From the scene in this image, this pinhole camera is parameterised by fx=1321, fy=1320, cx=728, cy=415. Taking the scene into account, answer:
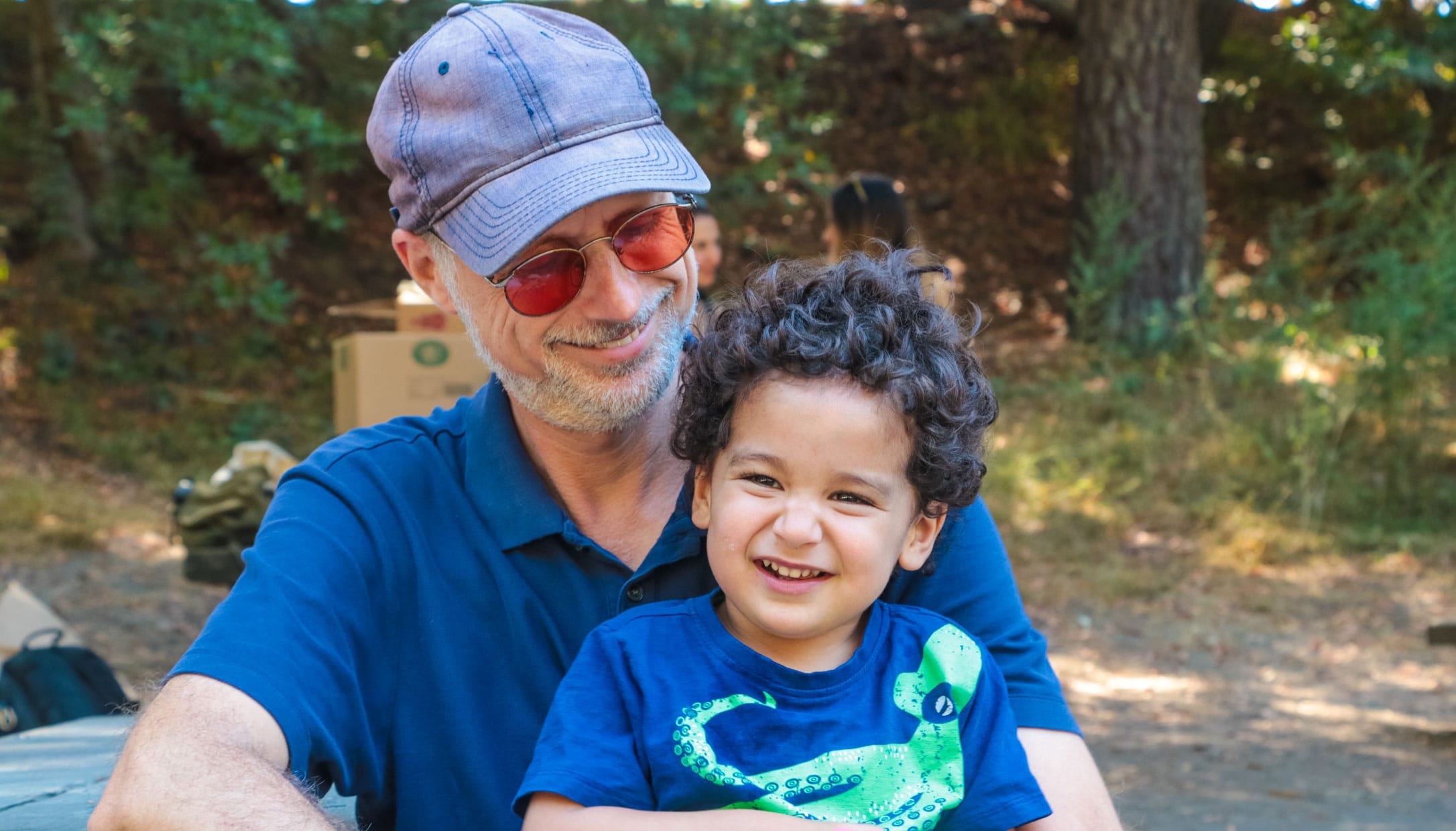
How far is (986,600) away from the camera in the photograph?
1744 mm

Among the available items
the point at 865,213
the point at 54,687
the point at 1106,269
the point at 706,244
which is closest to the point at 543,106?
the point at 54,687

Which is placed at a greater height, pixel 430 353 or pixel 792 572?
pixel 792 572

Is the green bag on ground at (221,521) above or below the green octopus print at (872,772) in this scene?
below

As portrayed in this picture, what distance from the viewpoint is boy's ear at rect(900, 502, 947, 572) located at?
5.58ft

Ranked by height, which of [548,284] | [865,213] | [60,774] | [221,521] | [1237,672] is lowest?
[1237,672]

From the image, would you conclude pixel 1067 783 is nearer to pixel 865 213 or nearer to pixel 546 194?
pixel 546 194

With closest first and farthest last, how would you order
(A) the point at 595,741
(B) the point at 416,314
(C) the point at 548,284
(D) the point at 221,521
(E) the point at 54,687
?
(A) the point at 595,741
(C) the point at 548,284
(E) the point at 54,687
(D) the point at 221,521
(B) the point at 416,314

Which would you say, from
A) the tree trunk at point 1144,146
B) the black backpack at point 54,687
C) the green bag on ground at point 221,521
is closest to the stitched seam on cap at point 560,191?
the black backpack at point 54,687

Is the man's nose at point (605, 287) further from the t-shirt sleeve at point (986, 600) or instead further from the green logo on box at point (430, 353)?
the green logo on box at point (430, 353)

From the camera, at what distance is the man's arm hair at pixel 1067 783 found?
159cm

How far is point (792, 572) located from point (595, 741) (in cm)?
31

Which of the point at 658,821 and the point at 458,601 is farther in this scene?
the point at 458,601

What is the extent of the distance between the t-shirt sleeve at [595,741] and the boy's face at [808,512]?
0.59 feet

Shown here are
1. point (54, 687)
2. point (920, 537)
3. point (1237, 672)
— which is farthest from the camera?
point (1237, 672)
